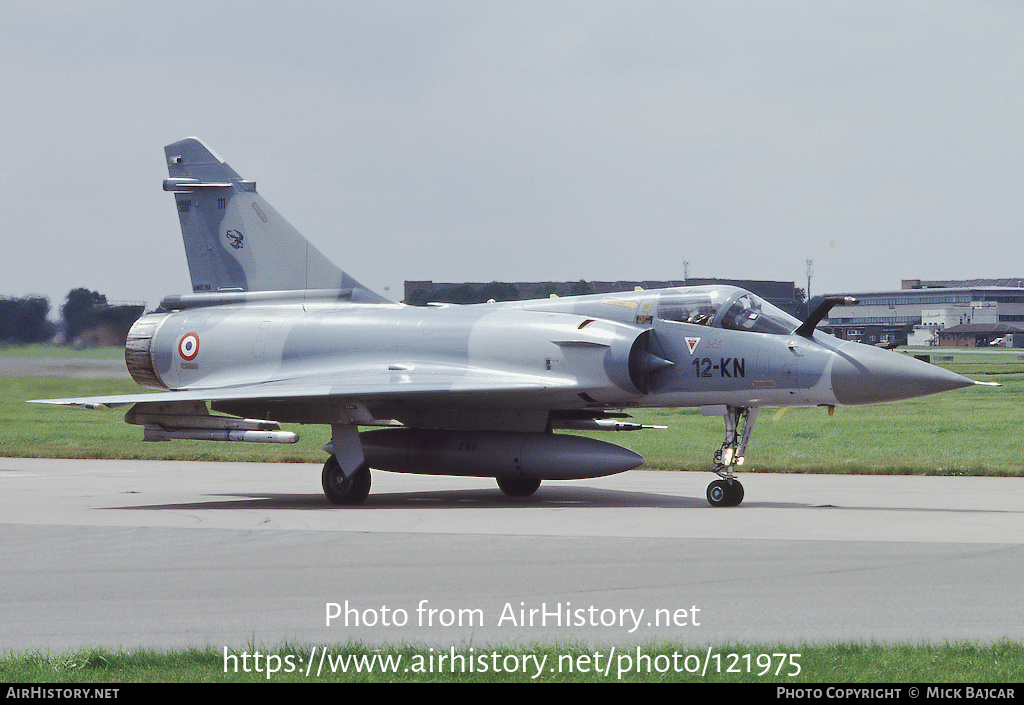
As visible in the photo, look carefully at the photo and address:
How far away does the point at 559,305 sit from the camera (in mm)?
16328

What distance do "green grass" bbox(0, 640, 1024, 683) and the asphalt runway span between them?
347mm

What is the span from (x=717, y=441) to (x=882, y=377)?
46.7 ft

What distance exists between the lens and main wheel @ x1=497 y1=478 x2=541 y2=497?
656 inches

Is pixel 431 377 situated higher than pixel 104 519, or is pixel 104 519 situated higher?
pixel 431 377

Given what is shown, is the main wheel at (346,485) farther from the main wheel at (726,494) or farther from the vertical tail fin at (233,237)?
the main wheel at (726,494)

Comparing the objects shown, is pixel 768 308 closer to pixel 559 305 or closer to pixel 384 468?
pixel 559 305

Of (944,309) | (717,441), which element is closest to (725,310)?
(717,441)

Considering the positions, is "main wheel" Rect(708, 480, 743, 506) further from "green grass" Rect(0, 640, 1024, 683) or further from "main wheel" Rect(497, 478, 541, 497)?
"green grass" Rect(0, 640, 1024, 683)

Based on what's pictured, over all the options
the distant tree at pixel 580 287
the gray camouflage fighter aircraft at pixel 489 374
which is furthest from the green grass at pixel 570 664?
the distant tree at pixel 580 287

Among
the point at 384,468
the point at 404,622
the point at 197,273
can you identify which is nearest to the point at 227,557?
the point at 404,622

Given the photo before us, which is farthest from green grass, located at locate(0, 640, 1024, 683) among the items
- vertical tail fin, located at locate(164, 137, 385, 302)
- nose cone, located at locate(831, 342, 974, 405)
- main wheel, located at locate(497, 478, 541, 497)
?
vertical tail fin, located at locate(164, 137, 385, 302)

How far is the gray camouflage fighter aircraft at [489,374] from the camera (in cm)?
1444
